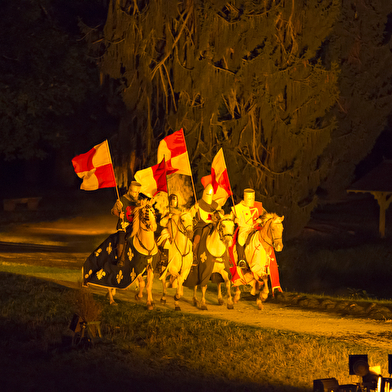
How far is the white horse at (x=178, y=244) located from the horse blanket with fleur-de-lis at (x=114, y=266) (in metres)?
0.30

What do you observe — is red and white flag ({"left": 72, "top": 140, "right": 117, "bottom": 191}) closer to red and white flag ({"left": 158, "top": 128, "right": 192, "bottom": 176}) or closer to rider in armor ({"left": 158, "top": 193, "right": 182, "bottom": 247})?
red and white flag ({"left": 158, "top": 128, "right": 192, "bottom": 176})

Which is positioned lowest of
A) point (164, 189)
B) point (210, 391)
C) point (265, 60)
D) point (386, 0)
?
point (210, 391)

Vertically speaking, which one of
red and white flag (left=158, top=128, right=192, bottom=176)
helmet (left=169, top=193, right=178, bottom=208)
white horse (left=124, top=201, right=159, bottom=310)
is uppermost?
red and white flag (left=158, top=128, right=192, bottom=176)

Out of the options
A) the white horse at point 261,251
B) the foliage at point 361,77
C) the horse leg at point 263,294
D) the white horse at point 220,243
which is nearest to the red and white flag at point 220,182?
the white horse at point 220,243

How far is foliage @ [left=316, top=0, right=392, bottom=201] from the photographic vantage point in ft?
127

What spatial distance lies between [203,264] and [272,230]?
150cm

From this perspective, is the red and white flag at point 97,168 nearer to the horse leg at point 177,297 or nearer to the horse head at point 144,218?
the horse head at point 144,218

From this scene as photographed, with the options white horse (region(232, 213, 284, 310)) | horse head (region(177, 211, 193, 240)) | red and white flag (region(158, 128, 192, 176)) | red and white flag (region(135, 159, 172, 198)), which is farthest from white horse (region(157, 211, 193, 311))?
red and white flag (region(158, 128, 192, 176))

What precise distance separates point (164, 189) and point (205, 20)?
12.6 m

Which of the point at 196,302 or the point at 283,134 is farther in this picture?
the point at 283,134

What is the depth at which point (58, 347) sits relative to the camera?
10570 millimetres

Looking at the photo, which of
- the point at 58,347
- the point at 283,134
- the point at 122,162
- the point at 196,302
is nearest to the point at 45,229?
the point at 122,162

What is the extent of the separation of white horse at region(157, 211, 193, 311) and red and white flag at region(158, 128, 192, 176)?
5.18ft

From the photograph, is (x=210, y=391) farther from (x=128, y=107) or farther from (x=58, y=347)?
(x=128, y=107)
